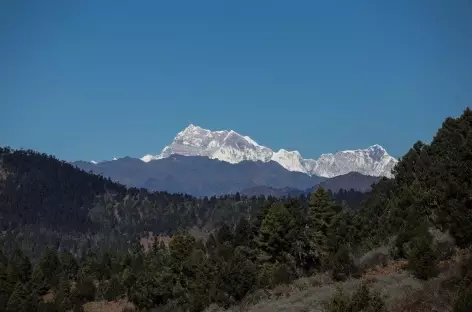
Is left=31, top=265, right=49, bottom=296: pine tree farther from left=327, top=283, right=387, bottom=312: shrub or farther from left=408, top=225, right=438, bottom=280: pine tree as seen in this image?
left=327, top=283, right=387, bottom=312: shrub

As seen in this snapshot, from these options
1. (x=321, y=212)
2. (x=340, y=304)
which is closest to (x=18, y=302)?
(x=321, y=212)

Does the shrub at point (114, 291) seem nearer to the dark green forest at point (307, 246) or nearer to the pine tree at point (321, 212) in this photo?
the dark green forest at point (307, 246)

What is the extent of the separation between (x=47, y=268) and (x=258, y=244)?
281ft

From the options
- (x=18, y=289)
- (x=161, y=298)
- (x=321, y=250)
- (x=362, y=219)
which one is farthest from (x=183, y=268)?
(x=18, y=289)

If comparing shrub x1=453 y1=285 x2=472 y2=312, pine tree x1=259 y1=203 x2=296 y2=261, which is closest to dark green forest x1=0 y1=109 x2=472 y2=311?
shrub x1=453 y1=285 x2=472 y2=312

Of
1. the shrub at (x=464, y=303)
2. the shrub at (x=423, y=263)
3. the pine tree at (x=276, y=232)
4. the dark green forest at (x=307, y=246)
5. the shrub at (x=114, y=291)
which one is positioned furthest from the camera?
the shrub at (x=114, y=291)

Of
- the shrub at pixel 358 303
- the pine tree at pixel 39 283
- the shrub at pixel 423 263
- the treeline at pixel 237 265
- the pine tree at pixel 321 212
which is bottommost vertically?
the pine tree at pixel 39 283

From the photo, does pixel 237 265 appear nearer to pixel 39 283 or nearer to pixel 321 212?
pixel 321 212

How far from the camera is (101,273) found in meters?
137

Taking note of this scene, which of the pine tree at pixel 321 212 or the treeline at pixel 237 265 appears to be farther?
the pine tree at pixel 321 212

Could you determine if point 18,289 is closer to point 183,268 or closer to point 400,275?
point 183,268

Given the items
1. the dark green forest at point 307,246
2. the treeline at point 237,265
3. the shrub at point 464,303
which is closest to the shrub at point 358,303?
the dark green forest at point 307,246

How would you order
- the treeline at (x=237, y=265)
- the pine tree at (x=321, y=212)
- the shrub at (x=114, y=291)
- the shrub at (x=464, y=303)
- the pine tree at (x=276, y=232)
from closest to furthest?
the shrub at (x=464, y=303) → the treeline at (x=237, y=265) → the pine tree at (x=276, y=232) → the pine tree at (x=321, y=212) → the shrub at (x=114, y=291)

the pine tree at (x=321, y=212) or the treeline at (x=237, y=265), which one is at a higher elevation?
the pine tree at (x=321, y=212)
